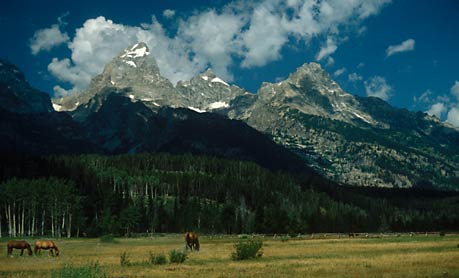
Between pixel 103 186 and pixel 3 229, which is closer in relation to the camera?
pixel 3 229

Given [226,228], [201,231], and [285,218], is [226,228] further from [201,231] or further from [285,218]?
[285,218]

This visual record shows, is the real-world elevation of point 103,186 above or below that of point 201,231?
above

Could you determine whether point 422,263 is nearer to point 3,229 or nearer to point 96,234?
point 96,234

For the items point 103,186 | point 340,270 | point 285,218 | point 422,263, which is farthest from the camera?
point 103,186

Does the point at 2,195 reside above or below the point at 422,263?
above

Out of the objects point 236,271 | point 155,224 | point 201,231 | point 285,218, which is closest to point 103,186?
point 155,224

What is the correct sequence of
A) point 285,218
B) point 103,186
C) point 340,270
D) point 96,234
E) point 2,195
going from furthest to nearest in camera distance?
point 103,186
point 285,218
point 96,234
point 2,195
point 340,270

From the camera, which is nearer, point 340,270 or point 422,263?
point 340,270

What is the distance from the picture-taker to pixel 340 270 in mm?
36719

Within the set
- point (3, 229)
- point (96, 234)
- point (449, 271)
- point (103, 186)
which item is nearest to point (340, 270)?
point (449, 271)

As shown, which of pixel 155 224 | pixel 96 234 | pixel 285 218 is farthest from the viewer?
pixel 155 224

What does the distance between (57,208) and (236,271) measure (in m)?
115

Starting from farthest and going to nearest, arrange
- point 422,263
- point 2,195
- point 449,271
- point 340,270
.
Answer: point 2,195
point 422,263
point 340,270
point 449,271

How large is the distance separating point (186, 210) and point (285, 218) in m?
49.8
